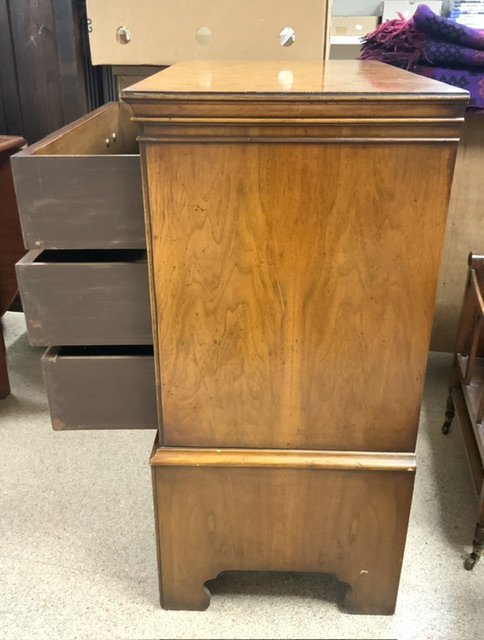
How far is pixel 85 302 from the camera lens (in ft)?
3.18

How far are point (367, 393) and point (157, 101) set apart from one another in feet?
1.65

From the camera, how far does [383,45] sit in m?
1.54

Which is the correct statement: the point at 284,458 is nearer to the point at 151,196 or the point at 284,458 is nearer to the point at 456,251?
the point at 151,196

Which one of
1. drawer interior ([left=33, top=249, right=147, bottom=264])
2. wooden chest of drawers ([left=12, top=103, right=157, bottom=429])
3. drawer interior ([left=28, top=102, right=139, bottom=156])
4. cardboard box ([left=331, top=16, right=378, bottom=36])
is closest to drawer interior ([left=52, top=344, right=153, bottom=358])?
wooden chest of drawers ([left=12, top=103, right=157, bottom=429])

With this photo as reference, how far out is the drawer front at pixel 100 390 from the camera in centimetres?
100

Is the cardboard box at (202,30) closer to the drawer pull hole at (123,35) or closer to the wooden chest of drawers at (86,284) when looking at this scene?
the drawer pull hole at (123,35)

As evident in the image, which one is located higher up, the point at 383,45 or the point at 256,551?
the point at 383,45

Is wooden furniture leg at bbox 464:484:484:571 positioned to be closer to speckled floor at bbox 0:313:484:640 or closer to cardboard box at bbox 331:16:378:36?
speckled floor at bbox 0:313:484:640

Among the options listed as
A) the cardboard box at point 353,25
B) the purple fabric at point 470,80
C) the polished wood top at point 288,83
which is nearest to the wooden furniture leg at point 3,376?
the polished wood top at point 288,83

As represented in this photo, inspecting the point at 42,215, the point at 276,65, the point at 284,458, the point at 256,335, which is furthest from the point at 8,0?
the point at 284,458

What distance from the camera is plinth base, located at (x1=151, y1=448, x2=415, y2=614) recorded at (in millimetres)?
975

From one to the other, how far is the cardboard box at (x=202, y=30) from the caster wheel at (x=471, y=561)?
110 cm

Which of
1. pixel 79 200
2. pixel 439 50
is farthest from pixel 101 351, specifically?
pixel 439 50

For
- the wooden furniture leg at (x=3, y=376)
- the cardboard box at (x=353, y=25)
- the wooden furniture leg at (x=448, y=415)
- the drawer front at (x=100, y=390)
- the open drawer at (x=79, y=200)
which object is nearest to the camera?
the open drawer at (x=79, y=200)
